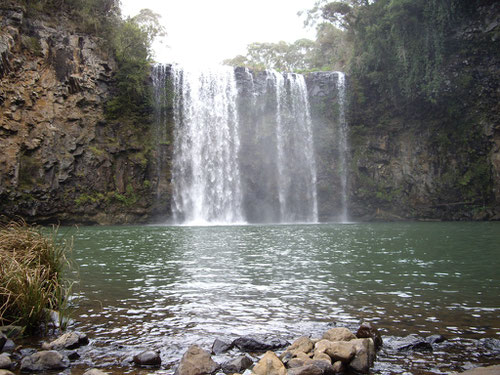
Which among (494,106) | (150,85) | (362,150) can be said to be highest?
(150,85)

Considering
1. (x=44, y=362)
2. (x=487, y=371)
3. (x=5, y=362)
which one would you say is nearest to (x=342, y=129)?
(x=487, y=371)

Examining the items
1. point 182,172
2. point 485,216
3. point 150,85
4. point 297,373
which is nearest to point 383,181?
point 485,216

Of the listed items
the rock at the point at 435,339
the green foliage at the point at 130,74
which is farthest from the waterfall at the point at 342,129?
the rock at the point at 435,339

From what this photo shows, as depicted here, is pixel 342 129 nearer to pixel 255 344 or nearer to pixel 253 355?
pixel 255 344

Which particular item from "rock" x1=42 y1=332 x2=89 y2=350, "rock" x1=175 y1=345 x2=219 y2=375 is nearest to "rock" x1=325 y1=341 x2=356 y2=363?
"rock" x1=175 y1=345 x2=219 y2=375

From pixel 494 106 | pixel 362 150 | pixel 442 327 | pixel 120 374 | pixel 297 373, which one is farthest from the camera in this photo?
pixel 362 150

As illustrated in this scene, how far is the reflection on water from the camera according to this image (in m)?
4.85

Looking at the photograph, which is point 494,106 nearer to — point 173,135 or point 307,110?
point 307,110

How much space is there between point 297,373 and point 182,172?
26.3 metres

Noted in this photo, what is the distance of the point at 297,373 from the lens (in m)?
3.35

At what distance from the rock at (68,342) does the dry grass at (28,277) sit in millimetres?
554

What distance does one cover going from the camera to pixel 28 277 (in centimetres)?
446

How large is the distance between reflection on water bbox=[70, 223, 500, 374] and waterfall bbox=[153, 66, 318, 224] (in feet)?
54.3

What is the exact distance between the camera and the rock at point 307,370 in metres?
3.37
